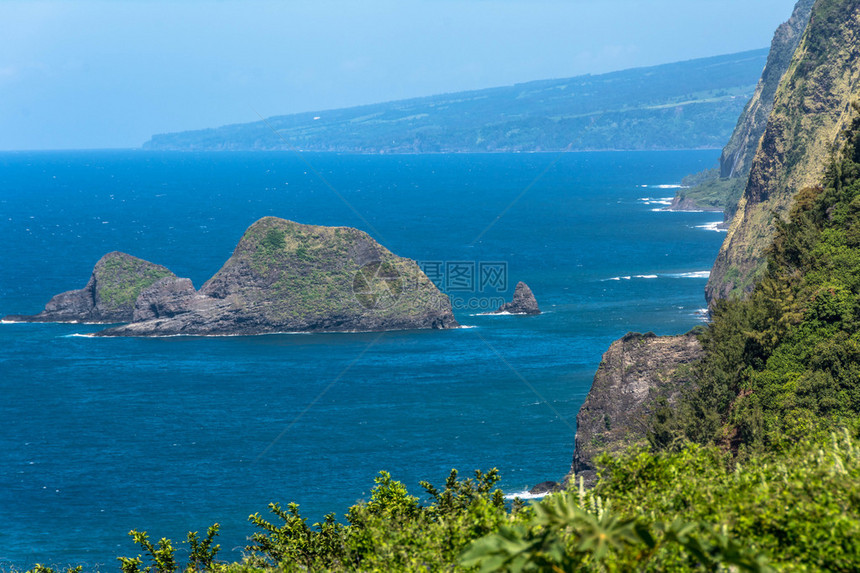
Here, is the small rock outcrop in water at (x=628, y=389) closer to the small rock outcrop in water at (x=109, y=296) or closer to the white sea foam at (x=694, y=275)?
the small rock outcrop in water at (x=109, y=296)

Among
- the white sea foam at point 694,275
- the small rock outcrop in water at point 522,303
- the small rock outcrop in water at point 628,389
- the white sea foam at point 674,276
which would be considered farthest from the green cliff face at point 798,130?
the small rock outcrop in water at point 628,389

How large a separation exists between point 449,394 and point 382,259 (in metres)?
40.4

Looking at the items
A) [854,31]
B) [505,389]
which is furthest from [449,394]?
[854,31]

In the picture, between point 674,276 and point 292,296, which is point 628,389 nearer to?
point 292,296

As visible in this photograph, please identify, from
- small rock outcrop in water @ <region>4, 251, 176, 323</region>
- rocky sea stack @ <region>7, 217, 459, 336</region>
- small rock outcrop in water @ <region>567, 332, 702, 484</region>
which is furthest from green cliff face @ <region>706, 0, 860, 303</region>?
small rock outcrop in water @ <region>4, 251, 176, 323</region>

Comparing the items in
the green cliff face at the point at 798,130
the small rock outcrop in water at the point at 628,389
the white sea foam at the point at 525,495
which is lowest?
the white sea foam at the point at 525,495

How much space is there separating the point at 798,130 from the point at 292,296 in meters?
68.6

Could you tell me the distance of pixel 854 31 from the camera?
122 m

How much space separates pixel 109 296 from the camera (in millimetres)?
138500

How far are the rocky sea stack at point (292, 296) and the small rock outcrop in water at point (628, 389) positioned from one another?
70.4 meters

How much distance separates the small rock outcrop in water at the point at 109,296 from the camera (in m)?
138

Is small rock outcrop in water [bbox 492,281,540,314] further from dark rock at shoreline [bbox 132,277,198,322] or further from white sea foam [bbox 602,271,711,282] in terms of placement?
dark rock at shoreline [bbox 132,277,198,322]

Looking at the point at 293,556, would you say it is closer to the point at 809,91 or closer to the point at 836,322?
the point at 836,322

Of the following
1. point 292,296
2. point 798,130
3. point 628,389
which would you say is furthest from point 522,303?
point 628,389
